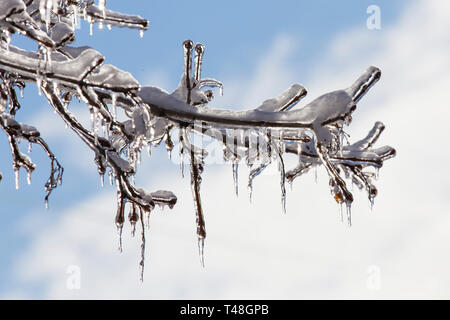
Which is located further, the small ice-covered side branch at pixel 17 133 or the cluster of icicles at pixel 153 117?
the small ice-covered side branch at pixel 17 133

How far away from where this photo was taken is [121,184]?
3.73 m

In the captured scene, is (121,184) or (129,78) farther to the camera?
(121,184)

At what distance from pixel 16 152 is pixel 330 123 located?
9.19 feet

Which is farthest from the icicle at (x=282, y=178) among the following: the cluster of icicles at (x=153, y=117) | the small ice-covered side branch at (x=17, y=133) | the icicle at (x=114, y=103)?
the small ice-covered side branch at (x=17, y=133)

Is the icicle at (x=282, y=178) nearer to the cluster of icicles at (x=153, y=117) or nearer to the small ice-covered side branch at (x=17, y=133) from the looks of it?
the cluster of icicles at (x=153, y=117)

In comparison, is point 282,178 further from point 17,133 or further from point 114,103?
point 17,133

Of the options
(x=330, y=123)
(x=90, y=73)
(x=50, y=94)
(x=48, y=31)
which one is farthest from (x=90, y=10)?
(x=330, y=123)

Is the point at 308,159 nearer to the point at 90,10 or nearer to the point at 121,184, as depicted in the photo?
the point at 121,184

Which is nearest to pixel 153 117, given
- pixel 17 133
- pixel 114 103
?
pixel 114 103

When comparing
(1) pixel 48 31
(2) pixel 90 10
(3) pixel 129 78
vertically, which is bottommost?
(3) pixel 129 78

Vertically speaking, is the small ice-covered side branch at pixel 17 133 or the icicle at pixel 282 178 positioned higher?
the small ice-covered side branch at pixel 17 133

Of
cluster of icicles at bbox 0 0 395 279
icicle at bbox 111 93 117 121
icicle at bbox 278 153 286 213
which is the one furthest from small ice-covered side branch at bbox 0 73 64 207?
icicle at bbox 278 153 286 213

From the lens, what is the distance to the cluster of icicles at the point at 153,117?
2.56 metres

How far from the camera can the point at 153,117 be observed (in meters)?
2.80
